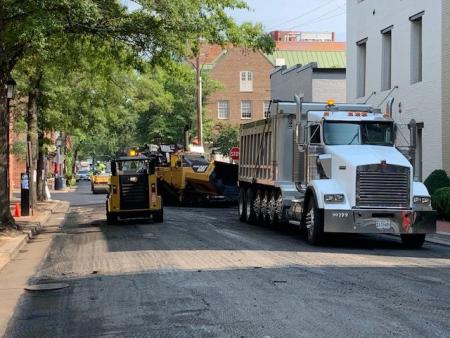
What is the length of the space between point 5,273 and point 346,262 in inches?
234

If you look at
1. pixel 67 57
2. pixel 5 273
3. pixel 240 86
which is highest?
pixel 240 86

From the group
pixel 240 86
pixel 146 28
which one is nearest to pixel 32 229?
pixel 146 28

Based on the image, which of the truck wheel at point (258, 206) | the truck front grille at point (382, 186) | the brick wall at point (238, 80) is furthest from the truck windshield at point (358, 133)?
the brick wall at point (238, 80)

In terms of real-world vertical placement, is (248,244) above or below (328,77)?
below

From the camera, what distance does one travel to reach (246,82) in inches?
3110

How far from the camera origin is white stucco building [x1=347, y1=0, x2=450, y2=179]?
844 inches

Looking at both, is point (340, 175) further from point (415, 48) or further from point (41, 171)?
point (41, 171)

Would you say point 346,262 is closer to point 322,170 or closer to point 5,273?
point 322,170

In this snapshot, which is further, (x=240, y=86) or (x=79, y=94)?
(x=240, y=86)

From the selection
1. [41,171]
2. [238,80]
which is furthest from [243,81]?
[41,171]

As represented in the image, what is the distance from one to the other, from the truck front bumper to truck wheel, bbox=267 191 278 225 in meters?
4.11

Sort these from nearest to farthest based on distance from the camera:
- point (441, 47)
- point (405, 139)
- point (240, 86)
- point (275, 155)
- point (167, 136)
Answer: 1. point (405, 139)
2. point (275, 155)
3. point (441, 47)
4. point (167, 136)
5. point (240, 86)

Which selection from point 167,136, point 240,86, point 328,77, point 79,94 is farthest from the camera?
point 240,86

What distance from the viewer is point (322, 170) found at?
14.8 meters
